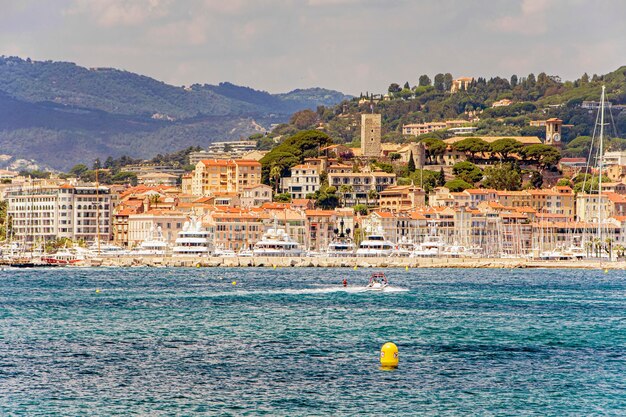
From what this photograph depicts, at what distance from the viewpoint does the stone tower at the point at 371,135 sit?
158375mm

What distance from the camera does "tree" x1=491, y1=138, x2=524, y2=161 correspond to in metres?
149

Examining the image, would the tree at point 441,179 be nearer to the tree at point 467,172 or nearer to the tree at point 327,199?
the tree at point 467,172

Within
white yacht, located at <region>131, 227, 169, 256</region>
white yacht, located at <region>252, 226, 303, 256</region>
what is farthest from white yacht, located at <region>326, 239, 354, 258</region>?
white yacht, located at <region>131, 227, 169, 256</region>

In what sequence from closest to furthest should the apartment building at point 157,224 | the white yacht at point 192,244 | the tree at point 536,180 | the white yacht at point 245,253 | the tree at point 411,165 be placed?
the white yacht at point 192,244
the white yacht at point 245,253
the apartment building at point 157,224
the tree at point 536,180
the tree at point 411,165

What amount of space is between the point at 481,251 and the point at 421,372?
277 feet

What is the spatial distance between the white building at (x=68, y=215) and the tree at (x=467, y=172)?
42.1 meters

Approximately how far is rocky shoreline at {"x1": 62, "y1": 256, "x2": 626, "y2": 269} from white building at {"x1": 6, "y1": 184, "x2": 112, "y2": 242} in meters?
27.7

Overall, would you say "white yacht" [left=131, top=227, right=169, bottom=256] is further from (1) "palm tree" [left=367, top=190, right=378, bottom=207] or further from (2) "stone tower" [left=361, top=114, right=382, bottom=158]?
(2) "stone tower" [left=361, top=114, right=382, bottom=158]

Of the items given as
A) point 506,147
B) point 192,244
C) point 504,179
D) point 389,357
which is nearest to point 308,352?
point 389,357

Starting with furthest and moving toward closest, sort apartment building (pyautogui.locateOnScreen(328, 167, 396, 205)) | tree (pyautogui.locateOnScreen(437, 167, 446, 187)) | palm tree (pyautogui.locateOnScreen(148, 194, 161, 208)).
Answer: tree (pyautogui.locateOnScreen(437, 167, 446, 187)) < apartment building (pyautogui.locateOnScreen(328, 167, 396, 205)) < palm tree (pyautogui.locateOnScreen(148, 194, 161, 208))

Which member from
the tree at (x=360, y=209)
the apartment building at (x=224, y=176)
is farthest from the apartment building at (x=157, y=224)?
the apartment building at (x=224, y=176)

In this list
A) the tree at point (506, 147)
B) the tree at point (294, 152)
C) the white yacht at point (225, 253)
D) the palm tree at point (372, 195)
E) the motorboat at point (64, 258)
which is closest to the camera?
the motorboat at point (64, 258)

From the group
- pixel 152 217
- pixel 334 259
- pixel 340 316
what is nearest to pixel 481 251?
pixel 334 259

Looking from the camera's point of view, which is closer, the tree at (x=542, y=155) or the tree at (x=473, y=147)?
the tree at (x=542, y=155)
